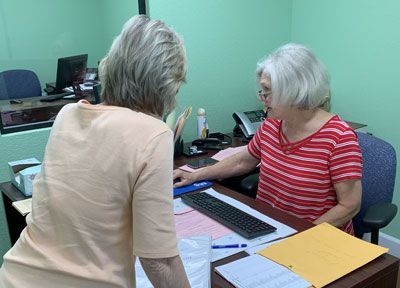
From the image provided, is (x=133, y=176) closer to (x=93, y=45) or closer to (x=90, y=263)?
(x=90, y=263)

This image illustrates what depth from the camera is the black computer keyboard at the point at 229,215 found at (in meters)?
1.35

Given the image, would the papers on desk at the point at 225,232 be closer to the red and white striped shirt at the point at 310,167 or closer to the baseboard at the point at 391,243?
the red and white striped shirt at the point at 310,167

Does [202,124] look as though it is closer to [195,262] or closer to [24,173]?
[24,173]

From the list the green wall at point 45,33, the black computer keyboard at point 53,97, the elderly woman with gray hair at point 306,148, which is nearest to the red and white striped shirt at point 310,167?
the elderly woman with gray hair at point 306,148

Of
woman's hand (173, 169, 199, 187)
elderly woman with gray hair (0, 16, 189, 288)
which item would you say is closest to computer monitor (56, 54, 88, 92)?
woman's hand (173, 169, 199, 187)

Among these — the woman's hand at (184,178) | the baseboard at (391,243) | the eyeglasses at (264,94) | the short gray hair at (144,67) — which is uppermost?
the short gray hair at (144,67)

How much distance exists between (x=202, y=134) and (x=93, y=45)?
1.16 m

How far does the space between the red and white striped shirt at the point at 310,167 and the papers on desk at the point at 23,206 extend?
0.99 m

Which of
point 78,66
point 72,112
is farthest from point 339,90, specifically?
point 72,112

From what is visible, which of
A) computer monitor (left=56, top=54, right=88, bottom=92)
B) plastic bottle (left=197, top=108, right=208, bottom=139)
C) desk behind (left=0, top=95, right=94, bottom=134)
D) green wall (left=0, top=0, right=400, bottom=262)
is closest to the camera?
desk behind (left=0, top=95, right=94, bottom=134)

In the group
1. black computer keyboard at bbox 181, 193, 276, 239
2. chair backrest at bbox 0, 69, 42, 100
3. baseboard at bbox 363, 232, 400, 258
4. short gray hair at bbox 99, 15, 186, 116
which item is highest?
short gray hair at bbox 99, 15, 186, 116

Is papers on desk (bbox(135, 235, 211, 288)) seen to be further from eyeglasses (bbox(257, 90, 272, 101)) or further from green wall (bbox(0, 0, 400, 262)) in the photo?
green wall (bbox(0, 0, 400, 262))

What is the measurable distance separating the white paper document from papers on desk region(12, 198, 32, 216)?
91cm

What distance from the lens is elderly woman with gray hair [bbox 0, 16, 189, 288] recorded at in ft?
2.68
